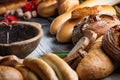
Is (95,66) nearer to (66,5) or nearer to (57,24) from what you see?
(57,24)

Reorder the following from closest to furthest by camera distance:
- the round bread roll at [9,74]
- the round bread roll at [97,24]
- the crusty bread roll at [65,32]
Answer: the round bread roll at [9,74] < the round bread roll at [97,24] < the crusty bread roll at [65,32]

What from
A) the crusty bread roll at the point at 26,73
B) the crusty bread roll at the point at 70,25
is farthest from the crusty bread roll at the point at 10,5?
the crusty bread roll at the point at 26,73

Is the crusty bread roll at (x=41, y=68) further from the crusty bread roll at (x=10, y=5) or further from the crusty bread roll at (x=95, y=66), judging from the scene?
the crusty bread roll at (x=10, y=5)

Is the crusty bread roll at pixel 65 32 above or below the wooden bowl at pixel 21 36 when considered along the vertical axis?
below

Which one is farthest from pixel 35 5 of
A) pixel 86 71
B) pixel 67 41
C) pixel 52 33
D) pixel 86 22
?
pixel 86 71

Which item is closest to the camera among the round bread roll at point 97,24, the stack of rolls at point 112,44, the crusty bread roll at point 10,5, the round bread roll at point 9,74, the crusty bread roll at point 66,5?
the round bread roll at point 9,74

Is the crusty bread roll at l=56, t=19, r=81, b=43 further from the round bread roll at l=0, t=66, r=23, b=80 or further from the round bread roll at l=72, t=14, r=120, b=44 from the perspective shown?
the round bread roll at l=0, t=66, r=23, b=80

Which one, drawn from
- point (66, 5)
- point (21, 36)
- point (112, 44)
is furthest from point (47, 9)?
point (112, 44)
